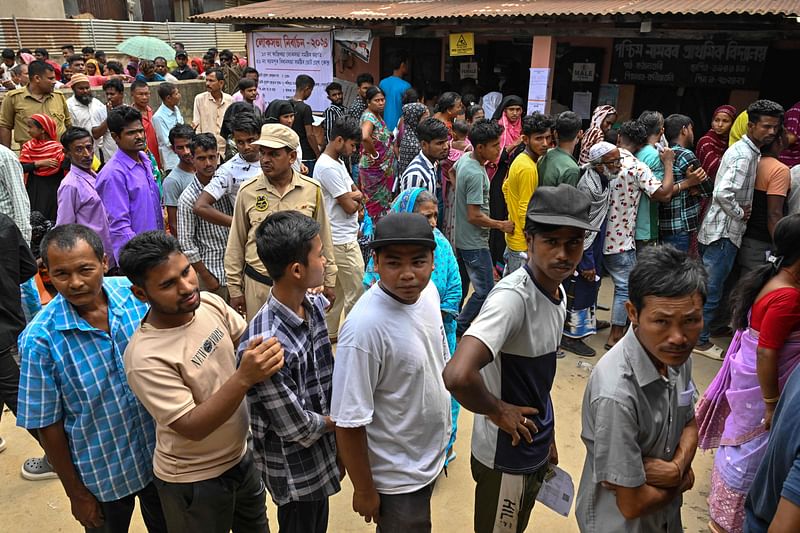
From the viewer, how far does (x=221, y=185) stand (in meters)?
4.14

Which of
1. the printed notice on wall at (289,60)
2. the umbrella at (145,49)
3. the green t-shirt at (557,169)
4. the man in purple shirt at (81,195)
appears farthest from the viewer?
the umbrella at (145,49)

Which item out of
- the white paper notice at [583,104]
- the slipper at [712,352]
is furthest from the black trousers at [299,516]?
the white paper notice at [583,104]

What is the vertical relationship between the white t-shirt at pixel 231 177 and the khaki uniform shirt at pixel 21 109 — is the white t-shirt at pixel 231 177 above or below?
below

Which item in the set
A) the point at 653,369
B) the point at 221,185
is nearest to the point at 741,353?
the point at 653,369

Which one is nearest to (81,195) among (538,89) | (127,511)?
(127,511)

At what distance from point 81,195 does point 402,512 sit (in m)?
3.21

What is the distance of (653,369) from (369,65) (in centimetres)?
1021

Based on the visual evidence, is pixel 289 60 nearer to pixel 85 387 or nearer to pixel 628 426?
pixel 85 387

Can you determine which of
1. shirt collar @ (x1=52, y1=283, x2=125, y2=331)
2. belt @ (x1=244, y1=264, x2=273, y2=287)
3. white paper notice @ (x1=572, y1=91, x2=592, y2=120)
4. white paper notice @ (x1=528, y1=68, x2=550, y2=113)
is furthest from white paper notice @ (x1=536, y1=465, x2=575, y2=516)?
white paper notice @ (x1=572, y1=91, x2=592, y2=120)

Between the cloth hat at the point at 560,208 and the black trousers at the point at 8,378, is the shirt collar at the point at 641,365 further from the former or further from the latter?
the black trousers at the point at 8,378

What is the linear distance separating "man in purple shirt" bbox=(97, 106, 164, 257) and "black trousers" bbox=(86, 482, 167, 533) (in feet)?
7.40

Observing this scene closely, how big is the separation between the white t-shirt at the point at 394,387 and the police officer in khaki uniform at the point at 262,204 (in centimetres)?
171

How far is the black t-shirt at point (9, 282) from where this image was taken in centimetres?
316

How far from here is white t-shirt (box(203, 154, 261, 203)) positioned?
13.5 feet
